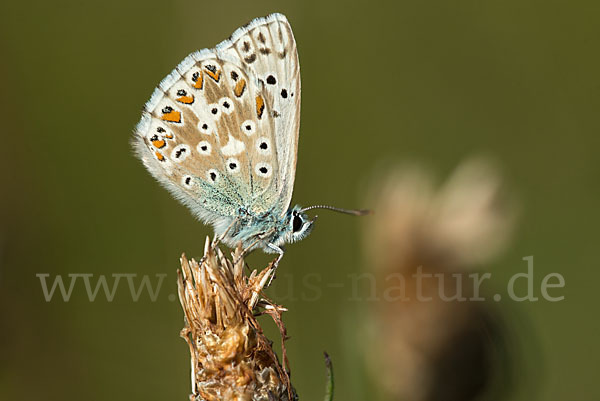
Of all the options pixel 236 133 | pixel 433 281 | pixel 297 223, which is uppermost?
pixel 236 133

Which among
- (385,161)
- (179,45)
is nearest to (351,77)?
(385,161)

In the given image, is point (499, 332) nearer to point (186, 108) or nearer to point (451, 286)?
point (451, 286)

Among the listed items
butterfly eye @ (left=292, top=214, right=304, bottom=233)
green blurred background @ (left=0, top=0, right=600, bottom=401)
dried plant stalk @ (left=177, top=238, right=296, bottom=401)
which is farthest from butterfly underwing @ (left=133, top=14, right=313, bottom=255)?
green blurred background @ (left=0, top=0, right=600, bottom=401)

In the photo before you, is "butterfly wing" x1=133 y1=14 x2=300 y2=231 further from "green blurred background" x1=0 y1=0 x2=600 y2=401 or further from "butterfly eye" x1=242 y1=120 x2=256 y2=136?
"green blurred background" x1=0 y1=0 x2=600 y2=401

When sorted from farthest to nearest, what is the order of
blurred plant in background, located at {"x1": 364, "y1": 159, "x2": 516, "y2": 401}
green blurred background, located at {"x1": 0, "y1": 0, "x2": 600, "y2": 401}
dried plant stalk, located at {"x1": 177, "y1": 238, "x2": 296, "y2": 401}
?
1. green blurred background, located at {"x1": 0, "y1": 0, "x2": 600, "y2": 401}
2. blurred plant in background, located at {"x1": 364, "y1": 159, "x2": 516, "y2": 401}
3. dried plant stalk, located at {"x1": 177, "y1": 238, "x2": 296, "y2": 401}

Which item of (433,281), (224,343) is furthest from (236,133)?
(224,343)

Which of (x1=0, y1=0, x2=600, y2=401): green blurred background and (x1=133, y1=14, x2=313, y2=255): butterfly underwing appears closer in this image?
(x1=133, y1=14, x2=313, y2=255): butterfly underwing

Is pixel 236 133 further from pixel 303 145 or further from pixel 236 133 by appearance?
pixel 303 145
